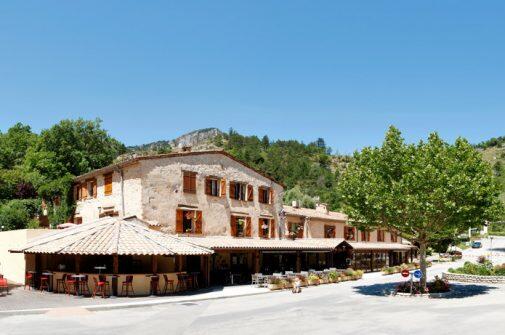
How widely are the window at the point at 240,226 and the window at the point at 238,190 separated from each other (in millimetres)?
1667

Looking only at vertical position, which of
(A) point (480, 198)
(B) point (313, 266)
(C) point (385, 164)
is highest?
(C) point (385, 164)

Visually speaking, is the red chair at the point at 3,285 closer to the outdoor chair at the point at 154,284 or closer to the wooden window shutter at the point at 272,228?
the outdoor chair at the point at 154,284

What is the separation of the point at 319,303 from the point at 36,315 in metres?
14.0

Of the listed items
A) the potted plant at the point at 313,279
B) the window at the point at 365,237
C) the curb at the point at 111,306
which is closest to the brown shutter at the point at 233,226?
the potted plant at the point at 313,279

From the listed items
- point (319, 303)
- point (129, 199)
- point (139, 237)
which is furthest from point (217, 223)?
point (319, 303)

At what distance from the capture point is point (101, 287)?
93.1ft

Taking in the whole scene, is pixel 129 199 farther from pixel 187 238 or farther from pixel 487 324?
pixel 487 324

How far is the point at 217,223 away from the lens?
39406mm

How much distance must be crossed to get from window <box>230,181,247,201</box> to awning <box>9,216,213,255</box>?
983 centimetres

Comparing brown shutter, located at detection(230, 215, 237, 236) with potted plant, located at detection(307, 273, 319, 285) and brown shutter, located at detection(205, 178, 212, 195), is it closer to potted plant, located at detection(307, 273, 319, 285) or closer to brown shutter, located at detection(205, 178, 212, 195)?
brown shutter, located at detection(205, 178, 212, 195)

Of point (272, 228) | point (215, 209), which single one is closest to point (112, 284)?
point (215, 209)

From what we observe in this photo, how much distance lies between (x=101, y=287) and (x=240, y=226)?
50.8 ft

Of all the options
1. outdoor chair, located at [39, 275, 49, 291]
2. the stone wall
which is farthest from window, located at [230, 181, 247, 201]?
outdoor chair, located at [39, 275, 49, 291]

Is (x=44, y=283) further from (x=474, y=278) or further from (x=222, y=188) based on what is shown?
(x=474, y=278)
